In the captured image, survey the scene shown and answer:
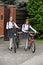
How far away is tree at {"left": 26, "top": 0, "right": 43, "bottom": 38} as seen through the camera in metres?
18.0

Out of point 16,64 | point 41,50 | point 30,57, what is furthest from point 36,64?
point 41,50

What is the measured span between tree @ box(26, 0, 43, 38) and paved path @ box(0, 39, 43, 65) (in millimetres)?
3599

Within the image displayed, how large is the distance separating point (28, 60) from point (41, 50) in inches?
106

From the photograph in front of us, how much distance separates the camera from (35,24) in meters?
18.4

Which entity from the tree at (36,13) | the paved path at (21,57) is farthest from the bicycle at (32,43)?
the tree at (36,13)

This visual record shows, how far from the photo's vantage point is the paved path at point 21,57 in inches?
436

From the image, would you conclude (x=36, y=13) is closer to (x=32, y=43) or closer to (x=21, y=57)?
(x=32, y=43)

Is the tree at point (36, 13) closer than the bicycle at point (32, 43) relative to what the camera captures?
No

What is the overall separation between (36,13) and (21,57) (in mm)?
6615

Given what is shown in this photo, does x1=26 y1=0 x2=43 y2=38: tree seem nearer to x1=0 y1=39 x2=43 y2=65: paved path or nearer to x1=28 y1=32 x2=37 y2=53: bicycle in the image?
x1=0 y1=39 x2=43 y2=65: paved path

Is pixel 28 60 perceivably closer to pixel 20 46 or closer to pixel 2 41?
pixel 20 46

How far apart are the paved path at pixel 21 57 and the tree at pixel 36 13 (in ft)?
11.8

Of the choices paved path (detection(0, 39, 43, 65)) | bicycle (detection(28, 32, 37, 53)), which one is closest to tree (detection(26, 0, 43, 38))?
paved path (detection(0, 39, 43, 65))

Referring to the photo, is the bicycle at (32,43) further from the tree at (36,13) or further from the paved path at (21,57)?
the tree at (36,13)
